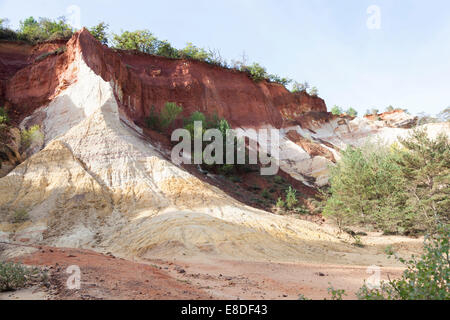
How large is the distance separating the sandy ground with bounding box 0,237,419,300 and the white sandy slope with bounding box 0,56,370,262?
189 centimetres

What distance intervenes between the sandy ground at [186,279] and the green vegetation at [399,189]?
30.3 ft

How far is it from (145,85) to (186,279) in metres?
27.9

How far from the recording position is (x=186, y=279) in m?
6.73

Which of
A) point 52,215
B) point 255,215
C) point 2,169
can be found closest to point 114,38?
point 2,169

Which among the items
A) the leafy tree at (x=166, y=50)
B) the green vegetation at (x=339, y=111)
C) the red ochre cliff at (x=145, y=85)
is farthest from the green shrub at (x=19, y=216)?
the green vegetation at (x=339, y=111)

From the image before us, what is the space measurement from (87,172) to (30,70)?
1561 centimetres

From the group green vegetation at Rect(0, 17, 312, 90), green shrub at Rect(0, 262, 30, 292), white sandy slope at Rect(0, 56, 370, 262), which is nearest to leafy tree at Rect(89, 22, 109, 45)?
green vegetation at Rect(0, 17, 312, 90)

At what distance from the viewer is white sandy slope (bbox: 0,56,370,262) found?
1148 centimetres

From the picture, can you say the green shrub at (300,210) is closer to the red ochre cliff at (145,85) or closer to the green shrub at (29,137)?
the red ochre cliff at (145,85)

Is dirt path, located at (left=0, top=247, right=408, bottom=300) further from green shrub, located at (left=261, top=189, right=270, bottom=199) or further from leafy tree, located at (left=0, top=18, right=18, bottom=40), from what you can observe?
leafy tree, located at (left=0, top=18, right=18, bottom=40)

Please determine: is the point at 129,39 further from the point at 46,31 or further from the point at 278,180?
the point at 278,180
